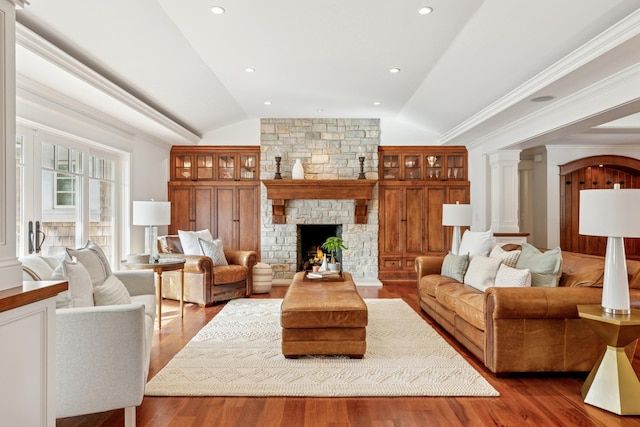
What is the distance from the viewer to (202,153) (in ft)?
23.4

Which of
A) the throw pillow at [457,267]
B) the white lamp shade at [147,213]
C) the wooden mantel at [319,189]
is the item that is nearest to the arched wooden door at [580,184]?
the wooden mantel at [319,189]

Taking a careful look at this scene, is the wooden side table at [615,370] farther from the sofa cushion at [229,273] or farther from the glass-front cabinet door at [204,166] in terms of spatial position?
the glass-front cabinet door at [204,166]

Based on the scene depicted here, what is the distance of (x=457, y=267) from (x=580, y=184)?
3.77 m

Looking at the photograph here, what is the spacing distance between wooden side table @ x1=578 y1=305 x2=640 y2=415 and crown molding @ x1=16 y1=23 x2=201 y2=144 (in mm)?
4056

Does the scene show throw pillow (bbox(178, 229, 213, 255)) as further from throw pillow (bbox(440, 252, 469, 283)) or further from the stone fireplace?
throw pillow (bbox(440, 252, 469, 283))

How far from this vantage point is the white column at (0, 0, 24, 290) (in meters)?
1.64

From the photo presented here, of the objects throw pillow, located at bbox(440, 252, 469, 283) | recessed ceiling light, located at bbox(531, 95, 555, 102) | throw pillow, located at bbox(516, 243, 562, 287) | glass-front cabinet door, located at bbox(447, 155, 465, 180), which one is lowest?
throw pillow, located at bbox(440, 252, 469, 283)

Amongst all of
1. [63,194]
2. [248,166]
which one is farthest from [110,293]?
[248,166]

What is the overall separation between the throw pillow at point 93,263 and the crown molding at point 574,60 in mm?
3971

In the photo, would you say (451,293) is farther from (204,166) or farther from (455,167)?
(204,166)

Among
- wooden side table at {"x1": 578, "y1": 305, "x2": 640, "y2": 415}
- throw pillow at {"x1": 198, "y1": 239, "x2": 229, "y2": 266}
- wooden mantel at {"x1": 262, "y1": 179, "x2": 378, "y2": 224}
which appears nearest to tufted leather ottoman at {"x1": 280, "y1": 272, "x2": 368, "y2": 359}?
wooden side table at {"x1": 578, "y1": 305, "x2": 640, "y2": 415}

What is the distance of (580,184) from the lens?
6.61 meters

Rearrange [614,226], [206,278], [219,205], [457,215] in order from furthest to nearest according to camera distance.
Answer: [219,205] → [457,215] → [206,278] → [614,226]

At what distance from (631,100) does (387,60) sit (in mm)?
2212
